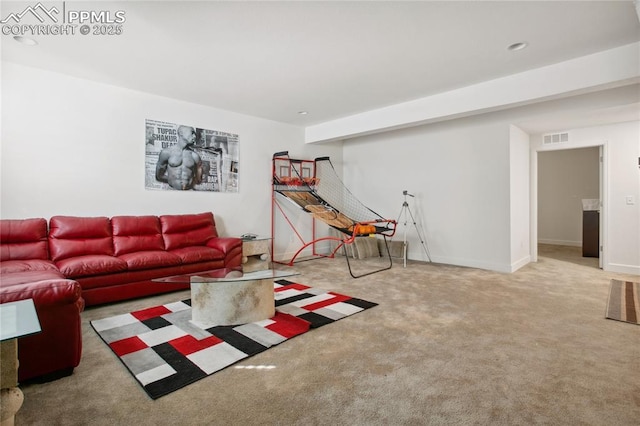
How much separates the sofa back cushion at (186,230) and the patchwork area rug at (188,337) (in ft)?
3.48

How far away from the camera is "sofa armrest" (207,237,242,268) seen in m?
4.22

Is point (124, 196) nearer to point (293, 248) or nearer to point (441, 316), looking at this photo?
point (293, 248)

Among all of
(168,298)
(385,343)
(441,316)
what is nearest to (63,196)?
(168,298)

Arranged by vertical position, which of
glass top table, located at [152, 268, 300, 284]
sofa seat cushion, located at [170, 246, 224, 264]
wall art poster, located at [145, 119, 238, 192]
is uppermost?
wall art poster, located at [145, 119, 238, 192]

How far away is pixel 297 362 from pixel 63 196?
3511mm

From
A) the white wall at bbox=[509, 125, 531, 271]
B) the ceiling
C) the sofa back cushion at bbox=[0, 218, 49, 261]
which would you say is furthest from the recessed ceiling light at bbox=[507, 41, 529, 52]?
the sofa back cushion at bbox=[0, 218, 49, 261]

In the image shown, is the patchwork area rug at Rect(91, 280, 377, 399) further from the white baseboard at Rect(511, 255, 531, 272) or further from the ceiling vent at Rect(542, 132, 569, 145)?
the ceiling vent at Rect(542, 132, 569, 145)

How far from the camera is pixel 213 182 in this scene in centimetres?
507

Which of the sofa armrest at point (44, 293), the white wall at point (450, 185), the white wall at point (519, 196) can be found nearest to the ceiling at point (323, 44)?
the white wall at point (450, 185)

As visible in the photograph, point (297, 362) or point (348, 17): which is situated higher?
point (348, 17)

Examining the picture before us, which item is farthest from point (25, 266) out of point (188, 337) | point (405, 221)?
point (405, 221)

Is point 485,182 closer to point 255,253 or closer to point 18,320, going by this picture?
point 255,253

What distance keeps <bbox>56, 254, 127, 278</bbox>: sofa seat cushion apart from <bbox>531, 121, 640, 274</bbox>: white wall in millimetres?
6407

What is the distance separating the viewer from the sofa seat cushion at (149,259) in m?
3.47
